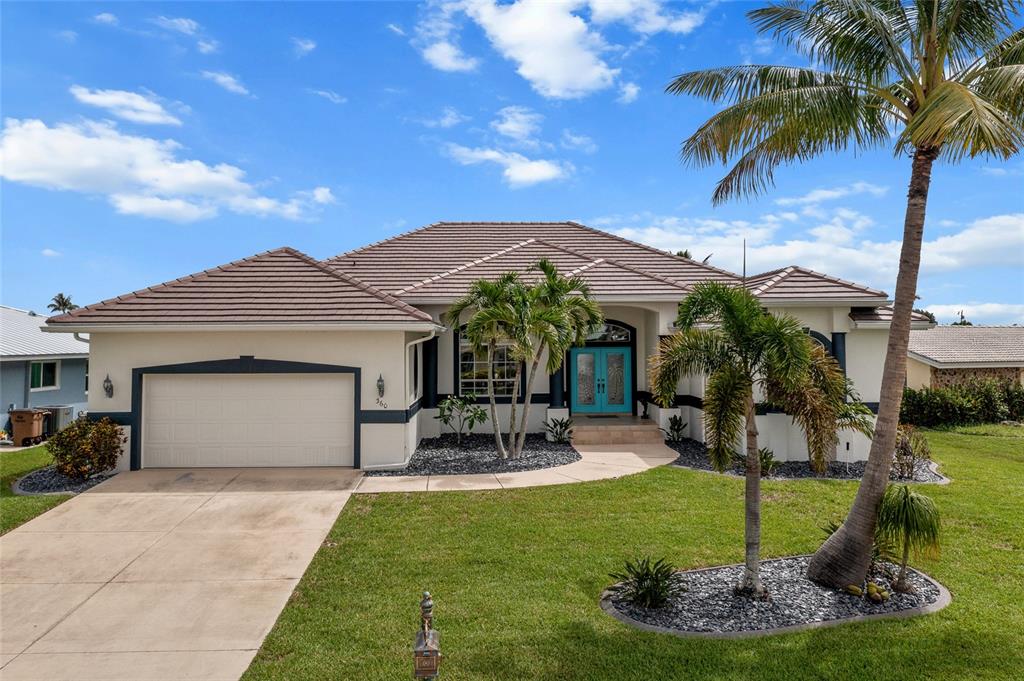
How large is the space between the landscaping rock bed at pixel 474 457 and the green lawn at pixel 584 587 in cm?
186

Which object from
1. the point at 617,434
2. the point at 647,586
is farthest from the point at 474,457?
the point at 647,586

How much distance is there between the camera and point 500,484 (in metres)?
10.1

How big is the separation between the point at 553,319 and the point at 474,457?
12.4ft

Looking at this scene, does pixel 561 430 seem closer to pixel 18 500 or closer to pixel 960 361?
pixel 18 500

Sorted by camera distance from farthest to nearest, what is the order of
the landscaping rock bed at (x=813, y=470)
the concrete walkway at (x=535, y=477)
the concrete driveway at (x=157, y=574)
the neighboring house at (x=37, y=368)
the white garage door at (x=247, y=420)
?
the neighboring house at (x=37, y=368)
the white garage door at (x=247, y=420)
the landscaping rock bed at (x=813, y=470)
the concrete walkway at (x=535, y=477)
the concrete driveway at (x=157, y=574)

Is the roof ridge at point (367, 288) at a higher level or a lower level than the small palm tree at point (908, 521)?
higher

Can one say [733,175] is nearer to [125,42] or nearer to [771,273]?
[771,273]

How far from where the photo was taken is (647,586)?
5.39 meters

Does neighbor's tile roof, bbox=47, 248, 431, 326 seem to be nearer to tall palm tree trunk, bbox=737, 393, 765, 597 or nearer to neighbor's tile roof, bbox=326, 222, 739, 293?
neighbor's tile roof, bbox=326, 222, 739, 293

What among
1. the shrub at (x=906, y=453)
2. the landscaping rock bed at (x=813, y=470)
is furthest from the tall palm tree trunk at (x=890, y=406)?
the shrub at (x=906, y=453)

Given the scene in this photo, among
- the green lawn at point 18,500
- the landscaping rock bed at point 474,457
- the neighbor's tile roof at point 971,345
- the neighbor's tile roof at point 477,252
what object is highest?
the neighbor's tile roof at point 477,252

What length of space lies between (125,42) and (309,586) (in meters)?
10.4

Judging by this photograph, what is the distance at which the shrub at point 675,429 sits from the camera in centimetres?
1380

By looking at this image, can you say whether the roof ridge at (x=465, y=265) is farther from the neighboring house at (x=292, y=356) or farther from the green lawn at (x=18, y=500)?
the green lawn at (x=18, y=500)
